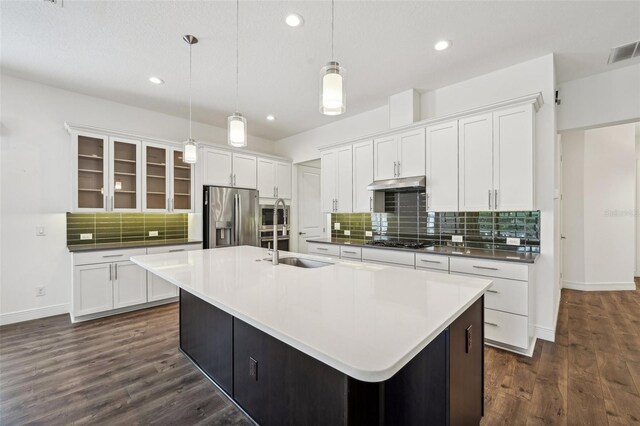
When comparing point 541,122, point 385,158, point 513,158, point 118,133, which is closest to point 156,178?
point 118,133

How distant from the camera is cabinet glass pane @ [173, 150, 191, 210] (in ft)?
14.1

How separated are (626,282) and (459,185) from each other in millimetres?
3982

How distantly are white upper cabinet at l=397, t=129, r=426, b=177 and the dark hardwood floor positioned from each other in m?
2.08

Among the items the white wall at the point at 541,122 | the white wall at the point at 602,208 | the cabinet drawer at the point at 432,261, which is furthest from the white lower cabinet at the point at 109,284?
the white wall at the point at 602,208

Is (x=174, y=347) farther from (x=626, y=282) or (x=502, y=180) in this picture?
(x=626, y=282)

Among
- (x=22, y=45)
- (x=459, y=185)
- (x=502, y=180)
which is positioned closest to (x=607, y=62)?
(x=502, y=180)

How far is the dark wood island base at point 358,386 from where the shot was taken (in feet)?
3.76

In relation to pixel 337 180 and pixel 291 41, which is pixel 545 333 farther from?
pixel 291 41

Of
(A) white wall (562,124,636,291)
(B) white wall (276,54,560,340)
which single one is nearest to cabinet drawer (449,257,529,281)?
(B) white wall (276,54,560,340)

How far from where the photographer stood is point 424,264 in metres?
3.07

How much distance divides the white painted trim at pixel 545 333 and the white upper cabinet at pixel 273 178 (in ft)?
13.8

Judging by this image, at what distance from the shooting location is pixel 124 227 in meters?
4.09

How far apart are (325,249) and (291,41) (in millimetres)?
2693

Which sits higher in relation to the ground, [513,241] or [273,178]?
[273,178]
